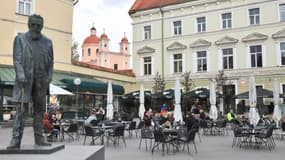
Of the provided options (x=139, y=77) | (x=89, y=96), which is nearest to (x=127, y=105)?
(x=139, y=77)

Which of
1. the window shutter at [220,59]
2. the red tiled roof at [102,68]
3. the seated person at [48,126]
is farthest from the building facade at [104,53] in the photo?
the seated person at [48,126]

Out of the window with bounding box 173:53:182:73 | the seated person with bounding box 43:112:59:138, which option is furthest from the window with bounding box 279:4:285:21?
the seated person with bounding box 43:112:59:138

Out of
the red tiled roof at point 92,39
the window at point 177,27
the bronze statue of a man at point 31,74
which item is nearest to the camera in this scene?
the bronze statue of a man at point 31,74

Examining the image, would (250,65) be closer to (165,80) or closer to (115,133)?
(165,80)

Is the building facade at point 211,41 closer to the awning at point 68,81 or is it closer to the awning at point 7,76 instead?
the awning at point 68,81

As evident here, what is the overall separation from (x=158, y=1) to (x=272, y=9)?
12.3 meters

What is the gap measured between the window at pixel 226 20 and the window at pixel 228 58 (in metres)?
2.24

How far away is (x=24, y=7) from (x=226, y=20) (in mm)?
18052

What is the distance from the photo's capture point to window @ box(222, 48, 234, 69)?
95.3 feet

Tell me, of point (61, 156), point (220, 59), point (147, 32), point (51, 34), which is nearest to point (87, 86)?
point (51, 34)

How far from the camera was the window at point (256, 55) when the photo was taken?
27719 mm

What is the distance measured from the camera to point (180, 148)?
1168 centimetres

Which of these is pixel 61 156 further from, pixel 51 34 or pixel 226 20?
pixel 226 20

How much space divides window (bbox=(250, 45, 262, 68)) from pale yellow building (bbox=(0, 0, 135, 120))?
1243cm
